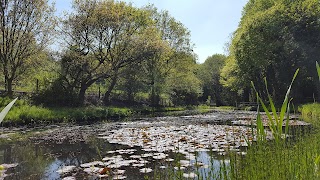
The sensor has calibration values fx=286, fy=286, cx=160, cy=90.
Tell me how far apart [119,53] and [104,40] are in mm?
1978

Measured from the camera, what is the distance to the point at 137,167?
646 cm

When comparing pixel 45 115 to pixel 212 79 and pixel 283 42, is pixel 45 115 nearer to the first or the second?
pixel 283 42

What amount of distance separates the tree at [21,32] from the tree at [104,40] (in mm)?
2893

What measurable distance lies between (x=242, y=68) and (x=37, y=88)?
2243cm

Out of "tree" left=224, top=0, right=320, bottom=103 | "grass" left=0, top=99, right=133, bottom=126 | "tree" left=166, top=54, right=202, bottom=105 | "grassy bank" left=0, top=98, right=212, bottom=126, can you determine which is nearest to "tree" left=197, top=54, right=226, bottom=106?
"tree" left=166, top=54, right=202, bottom=105

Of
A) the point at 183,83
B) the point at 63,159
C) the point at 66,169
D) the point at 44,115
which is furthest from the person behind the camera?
the point at 183,83

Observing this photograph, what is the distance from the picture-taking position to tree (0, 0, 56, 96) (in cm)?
2206

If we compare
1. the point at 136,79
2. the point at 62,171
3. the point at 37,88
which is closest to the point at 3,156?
the point at 62,171

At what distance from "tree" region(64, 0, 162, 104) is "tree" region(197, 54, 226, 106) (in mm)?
23915

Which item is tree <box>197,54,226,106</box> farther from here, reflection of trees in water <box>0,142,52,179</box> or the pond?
reflection of trees in water <box>0,142,52,179</box>

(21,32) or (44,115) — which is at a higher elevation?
(21,32)

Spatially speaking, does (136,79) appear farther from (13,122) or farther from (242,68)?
(13,122)

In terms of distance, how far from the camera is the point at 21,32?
22.9m

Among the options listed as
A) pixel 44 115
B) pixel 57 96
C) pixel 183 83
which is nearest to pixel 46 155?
pixel 44 115
